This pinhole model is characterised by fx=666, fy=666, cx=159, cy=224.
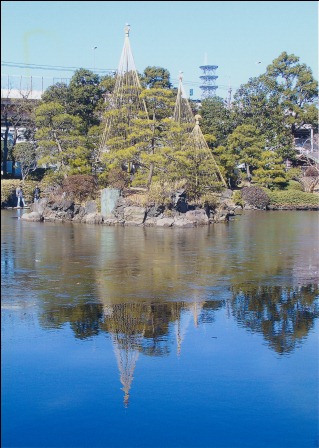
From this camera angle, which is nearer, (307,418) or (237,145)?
(307,418)

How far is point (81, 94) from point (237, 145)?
7.42 metres

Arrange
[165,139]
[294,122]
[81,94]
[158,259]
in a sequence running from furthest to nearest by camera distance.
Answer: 1. [294,122]
2. [81,94]
3. [165,139]
4. [158,259]

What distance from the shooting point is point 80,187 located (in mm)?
20609

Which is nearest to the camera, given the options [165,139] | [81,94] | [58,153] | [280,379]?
[280,379]

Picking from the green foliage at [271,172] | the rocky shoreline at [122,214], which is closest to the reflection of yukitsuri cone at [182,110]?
the rocky shoreline at [122,214]

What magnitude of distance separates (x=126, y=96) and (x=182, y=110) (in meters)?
3.75

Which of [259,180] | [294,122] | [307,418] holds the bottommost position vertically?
[307,418]

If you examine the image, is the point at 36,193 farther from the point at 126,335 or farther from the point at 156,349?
the point at 156,349

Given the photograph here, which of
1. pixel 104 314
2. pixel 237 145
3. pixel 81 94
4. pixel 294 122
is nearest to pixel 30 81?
pixel 81 94

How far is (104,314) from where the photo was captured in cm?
793

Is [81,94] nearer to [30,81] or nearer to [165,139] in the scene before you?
[30,81]

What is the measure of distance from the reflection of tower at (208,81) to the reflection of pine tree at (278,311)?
19321 millimetres

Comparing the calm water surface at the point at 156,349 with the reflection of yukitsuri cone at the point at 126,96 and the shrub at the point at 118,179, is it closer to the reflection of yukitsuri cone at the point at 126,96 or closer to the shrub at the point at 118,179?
the shrub at the point at 118,179

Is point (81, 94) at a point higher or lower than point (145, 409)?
higher
